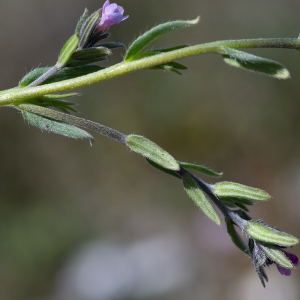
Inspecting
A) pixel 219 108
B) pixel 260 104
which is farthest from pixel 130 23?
pixel 260 104

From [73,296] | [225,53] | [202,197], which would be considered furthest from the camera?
[73,296]

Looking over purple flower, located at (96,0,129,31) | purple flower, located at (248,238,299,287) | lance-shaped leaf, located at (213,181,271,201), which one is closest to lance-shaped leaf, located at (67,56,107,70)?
purple flower, located at (96,0,129,31)

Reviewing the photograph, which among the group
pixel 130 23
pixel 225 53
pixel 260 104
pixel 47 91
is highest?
pixel 130 23

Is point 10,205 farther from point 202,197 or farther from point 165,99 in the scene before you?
point 202,197

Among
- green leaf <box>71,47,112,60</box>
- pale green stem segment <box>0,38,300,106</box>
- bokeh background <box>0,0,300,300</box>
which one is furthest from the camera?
bokeh background <box>0,0,300,300</box>

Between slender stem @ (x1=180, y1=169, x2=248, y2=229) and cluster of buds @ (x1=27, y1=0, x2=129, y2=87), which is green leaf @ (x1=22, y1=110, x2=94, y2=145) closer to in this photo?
cluster of buds @ (x1=27, y1=0, x2=129, y2=87)

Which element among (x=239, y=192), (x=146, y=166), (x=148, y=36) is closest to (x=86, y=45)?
(x=148, y=36)
